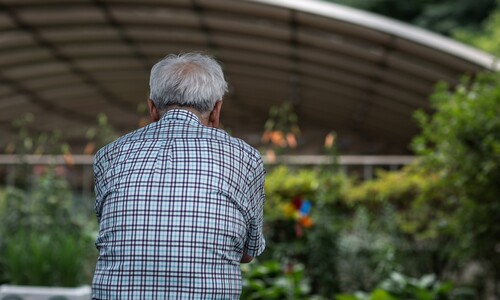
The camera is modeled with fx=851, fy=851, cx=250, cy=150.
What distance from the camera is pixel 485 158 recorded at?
684cm

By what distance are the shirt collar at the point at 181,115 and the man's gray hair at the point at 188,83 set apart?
23 millimetres

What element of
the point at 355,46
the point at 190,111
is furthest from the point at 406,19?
the point at 190,111

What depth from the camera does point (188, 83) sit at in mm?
2477

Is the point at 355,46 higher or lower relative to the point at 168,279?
higher

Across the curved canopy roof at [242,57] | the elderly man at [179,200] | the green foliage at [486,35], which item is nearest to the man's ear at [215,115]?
the elderly man at [179,200]

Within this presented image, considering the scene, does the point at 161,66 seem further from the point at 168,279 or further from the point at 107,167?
the point at 168,279

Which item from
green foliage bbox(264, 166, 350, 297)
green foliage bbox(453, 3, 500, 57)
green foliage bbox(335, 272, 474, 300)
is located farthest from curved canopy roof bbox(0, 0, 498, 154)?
green foliage bbox(335, 272, 474, 300)

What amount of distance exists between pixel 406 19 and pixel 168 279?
2627cm

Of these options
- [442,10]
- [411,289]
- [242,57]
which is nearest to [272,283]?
[411,289]

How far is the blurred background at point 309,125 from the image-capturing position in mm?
7082

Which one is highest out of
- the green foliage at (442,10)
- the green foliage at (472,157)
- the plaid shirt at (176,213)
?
the green foliage at (442,10)

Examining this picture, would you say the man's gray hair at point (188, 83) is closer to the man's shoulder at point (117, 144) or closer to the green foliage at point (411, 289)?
the man's shoulder at point (117, 144)

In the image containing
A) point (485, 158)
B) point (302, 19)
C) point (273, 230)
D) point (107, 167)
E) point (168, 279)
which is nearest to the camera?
point (168, 279)

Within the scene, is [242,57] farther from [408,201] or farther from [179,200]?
[179,200]
